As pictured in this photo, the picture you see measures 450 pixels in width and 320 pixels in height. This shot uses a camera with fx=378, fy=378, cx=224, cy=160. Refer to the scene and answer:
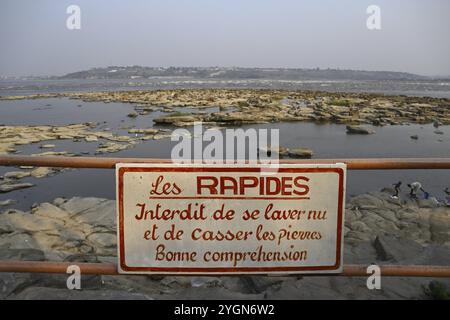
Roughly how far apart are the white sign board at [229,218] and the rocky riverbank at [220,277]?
861 millimetres

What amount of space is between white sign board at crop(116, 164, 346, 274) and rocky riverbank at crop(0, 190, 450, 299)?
2.83ft

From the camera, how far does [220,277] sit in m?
3.85

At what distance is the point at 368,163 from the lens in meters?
2.44

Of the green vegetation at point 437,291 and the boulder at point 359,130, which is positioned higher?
the boulder at point 359,130

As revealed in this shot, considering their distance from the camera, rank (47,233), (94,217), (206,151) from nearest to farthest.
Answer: (47,233)
(94,217)
(206,151)

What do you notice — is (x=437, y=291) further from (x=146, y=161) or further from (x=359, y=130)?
(x=359, y=130)

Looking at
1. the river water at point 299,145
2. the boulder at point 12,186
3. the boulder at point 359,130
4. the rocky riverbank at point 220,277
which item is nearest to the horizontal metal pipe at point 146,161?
the rocky riverbank at point 220,277

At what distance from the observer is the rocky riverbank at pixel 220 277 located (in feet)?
10.9

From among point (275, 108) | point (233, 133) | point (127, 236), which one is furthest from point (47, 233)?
point (275, 108)

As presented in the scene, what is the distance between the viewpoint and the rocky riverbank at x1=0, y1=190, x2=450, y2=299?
3.33m

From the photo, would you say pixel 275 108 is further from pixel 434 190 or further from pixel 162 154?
pixel 434 190

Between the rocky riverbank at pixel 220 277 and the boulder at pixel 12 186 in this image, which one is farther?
the boulder at pixel 12 186

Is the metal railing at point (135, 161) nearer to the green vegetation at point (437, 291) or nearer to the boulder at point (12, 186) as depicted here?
the green vegetation at point (437, 291)

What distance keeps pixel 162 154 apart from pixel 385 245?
1007 centimetres
